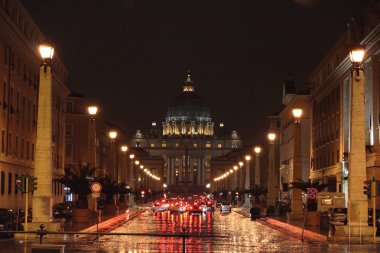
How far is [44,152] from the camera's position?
116ft

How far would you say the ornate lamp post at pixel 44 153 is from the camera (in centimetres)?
3450

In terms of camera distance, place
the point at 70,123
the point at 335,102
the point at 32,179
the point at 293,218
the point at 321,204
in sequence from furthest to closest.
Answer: the point at 70,123 → the point at 335,102 → the point at 321,204 → the point at 293,218 → the point at 32,179

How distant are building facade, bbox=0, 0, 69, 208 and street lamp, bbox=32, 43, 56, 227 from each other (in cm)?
2269

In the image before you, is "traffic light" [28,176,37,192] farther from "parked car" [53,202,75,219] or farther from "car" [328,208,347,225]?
"parked car" [53,202,75,219]

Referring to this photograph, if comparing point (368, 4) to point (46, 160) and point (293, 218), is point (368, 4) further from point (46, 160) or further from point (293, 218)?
point (46, 160)

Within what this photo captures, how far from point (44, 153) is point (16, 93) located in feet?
108

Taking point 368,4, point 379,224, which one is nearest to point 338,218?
point 379,224

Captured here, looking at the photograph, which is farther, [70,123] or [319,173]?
[70,123]

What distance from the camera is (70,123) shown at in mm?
114375

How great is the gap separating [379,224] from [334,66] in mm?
47099

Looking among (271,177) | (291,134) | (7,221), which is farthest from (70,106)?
(7,221)

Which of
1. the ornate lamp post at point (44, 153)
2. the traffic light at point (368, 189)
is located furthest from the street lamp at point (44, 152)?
the traffic light at point (368, 189)

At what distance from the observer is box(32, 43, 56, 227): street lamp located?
114 ft

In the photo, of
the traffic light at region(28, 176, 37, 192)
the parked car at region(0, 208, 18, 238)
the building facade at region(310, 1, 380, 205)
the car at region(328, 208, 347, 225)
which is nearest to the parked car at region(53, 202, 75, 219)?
the building facade at region(310, 1, 380, 205)
